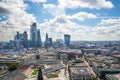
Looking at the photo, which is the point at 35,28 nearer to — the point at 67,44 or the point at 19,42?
the point at 19,42

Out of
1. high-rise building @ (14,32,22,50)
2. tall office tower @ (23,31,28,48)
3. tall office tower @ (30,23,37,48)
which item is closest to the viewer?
high-rise building @ (14,32,22,50)

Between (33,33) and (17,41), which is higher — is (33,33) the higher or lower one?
the higher one

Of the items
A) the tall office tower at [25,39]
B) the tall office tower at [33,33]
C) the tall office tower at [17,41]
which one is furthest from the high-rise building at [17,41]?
the tall office tower at [33,33]

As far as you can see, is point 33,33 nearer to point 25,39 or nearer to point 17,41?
point 25,39

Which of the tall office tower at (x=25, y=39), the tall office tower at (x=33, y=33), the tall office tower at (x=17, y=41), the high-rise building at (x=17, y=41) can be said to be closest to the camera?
the tall office tower at (x=17, y=41)

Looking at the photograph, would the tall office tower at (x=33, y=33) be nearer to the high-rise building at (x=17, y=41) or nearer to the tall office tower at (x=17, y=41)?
the high-rise building at (x=17, y=41)

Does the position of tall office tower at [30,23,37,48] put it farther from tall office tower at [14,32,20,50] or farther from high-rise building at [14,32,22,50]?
tall office tower at [14,32,20,50]

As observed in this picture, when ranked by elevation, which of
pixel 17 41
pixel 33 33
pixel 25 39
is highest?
pixel 33 33

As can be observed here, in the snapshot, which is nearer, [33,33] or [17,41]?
[17,41]

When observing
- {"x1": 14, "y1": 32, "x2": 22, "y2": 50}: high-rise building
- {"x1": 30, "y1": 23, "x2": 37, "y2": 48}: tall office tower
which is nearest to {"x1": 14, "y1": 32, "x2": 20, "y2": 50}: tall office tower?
{"x1": 14, "y1": 32, "x2": 22, "y2": 50}: high-rise building

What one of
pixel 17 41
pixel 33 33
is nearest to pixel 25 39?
pixel 17 41

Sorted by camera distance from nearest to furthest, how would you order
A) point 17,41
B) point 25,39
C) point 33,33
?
1. point 17,41
2. point 25,39
3. point 33,33
